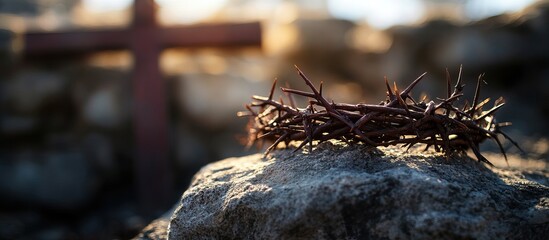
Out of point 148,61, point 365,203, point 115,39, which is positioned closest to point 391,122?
point 365,203

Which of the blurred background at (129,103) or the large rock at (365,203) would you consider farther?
the blurred background at (129,103)

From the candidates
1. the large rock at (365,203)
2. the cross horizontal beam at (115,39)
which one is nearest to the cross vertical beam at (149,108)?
the cross horizontal beam at (115,39)

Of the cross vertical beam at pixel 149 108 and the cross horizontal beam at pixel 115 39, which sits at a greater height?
the cross horizontal beam at pixel 115 39

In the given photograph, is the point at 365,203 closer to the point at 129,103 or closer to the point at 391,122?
the point at 391,122

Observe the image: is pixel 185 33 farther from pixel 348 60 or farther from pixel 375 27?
pixel 375 27

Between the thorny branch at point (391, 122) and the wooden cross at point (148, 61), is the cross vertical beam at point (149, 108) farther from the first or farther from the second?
the thorny branch at point (391, 122)

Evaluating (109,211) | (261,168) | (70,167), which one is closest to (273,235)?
(261,168)
